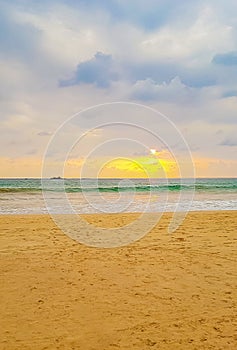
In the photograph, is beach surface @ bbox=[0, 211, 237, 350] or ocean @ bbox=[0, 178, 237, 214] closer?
beach surface @ bbox=[0, 211, 237, 350]

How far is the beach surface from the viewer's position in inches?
156

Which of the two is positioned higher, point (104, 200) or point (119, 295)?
point (104, 200)

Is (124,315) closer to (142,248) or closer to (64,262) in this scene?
(64,262)

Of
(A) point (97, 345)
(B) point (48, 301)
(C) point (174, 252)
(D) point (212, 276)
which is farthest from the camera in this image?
(C) point (174, 252)

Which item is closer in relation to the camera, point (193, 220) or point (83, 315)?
point (83, 315)

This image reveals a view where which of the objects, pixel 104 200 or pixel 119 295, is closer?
pixel 119 295

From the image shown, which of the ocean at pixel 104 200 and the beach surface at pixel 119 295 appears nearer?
the beach surface at pixel 119 295

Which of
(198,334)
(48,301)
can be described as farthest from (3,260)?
(198,334)

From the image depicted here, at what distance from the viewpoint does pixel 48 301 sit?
5020 mm

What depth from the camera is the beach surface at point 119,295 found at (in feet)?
13.0

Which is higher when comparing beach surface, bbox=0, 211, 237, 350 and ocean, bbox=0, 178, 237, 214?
ocean, bbox=0, 178, 237, 214

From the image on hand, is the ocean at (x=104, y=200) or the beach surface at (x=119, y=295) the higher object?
the ocean at (x=104, y=200)

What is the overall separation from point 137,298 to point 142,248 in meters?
3.32

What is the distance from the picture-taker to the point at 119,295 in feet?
17.2
